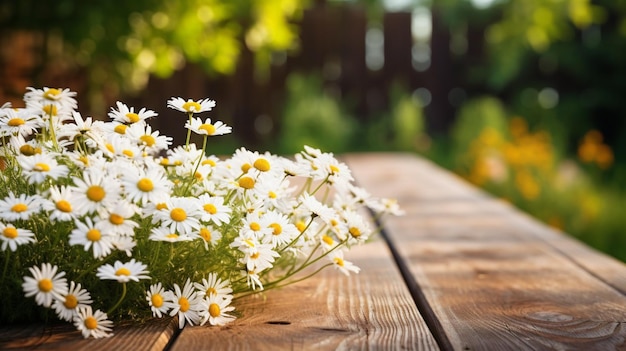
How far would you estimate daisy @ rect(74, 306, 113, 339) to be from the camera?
1.14 meters

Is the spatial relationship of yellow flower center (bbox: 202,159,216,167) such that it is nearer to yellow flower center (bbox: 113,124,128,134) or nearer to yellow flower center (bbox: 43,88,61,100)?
yellow flower center (bbox: 113,124,128,134)

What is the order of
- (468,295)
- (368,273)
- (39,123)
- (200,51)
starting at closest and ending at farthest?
1. (39,123)
2. (468,295)
3. (368,273)
4. (200,51)

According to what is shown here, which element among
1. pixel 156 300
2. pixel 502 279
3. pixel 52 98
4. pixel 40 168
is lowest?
pixel 502 279

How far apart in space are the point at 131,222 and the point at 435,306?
564mm

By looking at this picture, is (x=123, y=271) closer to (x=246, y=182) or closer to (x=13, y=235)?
(x=13, y=235)

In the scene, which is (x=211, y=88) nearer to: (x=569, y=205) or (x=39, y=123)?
(x=569, y=205)

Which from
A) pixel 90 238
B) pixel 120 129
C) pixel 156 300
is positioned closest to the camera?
pixel 90 238

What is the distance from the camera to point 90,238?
110 centimetres

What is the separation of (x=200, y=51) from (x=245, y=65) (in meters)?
4.60

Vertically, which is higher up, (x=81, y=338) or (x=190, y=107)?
(x=190, y=107)

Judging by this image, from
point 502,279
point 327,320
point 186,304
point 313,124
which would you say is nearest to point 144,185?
point 186,304

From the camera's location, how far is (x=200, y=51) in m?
4.69

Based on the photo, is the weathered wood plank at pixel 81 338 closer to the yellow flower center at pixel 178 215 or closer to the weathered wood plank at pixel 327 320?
the weathered wood plank at pixel 327 320

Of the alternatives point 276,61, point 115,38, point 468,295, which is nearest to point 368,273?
point 468,295
